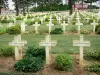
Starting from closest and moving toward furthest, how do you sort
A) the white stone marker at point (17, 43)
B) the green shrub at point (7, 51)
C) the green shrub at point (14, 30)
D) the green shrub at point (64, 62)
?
the green shrub at point (64, 62) < the white stone marker at point (17, 43) < the green shrub at point (7, 51) < the green shrub at point (14, 30)

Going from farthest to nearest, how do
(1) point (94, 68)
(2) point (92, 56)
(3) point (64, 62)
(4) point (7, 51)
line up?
1. (4) point (7, 51)
2. (2) point (92, 56)
3. (1) point (94, 68)
4. (3) point (64, 62)

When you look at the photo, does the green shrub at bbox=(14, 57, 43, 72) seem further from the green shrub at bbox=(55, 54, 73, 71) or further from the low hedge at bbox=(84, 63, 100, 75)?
the low hedge at bbox=(84, 63, 100, 75)

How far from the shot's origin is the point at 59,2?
204ft

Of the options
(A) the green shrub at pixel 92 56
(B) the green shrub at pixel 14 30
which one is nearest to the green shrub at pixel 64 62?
(A) the green shrub at pixel 92 56

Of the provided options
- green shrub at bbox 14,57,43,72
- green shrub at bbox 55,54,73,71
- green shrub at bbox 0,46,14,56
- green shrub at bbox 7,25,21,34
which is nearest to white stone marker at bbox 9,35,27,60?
green shrub at bbox 0,46,14,56

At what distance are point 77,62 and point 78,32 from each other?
642 centimetres

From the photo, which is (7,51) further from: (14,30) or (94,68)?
(14,30)

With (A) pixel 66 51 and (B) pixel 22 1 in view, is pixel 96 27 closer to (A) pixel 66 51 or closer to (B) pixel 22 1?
(A) pixel 66 51

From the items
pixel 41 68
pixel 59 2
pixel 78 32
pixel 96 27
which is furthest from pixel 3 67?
pixel 59 2

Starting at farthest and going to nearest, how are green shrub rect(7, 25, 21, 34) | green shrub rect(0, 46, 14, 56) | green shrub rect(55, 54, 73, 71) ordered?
green shrub rect(7, 25, 21, 34), green shrub rect(0, 46, 14, 56), green shrub rect(55, 54, 73, 71)

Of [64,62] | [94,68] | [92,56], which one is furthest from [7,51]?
[94,68]

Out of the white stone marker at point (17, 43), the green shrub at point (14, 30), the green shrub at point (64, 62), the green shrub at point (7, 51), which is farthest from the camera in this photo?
the green shrub at point (14, 30)

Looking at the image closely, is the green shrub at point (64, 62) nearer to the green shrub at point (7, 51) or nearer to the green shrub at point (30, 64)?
the green shrub at point (30, 64)

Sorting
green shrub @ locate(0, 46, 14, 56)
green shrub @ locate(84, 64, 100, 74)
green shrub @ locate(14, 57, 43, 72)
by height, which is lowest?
green shrub @ locate(84, 64, 100, 74)
